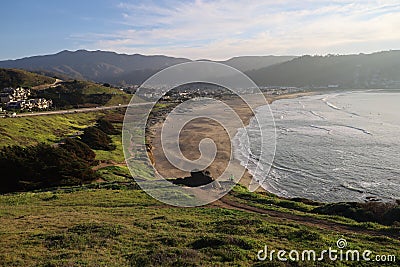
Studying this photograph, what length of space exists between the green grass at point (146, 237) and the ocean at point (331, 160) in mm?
11057

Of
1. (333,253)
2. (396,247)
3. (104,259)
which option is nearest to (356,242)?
(396,247)

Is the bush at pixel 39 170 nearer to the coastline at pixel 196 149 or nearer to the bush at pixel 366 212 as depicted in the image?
the coastline at pixel 196 149

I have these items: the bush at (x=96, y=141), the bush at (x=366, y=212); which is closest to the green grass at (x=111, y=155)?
the bush at (x=96, y=141)

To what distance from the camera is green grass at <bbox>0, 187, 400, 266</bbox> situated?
787 cm

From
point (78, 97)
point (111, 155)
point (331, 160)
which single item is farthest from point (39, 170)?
point (78, 97)

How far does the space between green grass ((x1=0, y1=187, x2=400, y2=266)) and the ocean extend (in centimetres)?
1106

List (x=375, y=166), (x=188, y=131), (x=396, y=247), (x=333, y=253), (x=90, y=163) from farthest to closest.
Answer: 1. (x=188, y=131)
2. (x=375, y=166)
3. (x=90, y=163)
4. (x=396, y=247)
5. (x=333, y=253)

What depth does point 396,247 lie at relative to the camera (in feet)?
31.4

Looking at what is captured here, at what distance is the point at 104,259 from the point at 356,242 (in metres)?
7.53

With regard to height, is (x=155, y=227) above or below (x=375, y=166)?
above

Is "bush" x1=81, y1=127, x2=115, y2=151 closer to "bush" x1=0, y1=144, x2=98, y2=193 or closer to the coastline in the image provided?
the coastline

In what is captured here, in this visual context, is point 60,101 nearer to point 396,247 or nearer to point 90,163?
point 90,163

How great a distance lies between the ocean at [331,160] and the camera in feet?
76.5

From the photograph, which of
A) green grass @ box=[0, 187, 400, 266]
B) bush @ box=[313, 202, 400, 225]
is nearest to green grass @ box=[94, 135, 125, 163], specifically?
green grass @ box=[0, 187, 400, 266]
